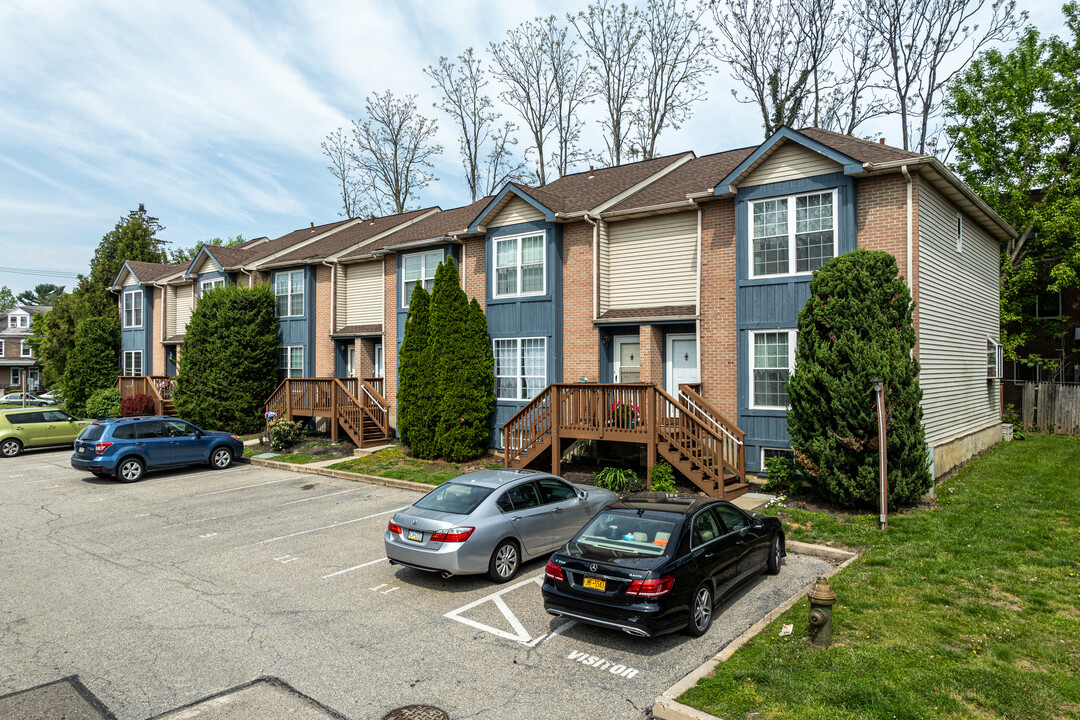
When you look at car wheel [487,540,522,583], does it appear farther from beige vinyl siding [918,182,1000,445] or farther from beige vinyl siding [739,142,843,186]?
beige vinyl siding [739,142,843,186]

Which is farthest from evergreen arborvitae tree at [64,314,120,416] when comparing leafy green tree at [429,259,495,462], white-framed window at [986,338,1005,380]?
white-framed window at [986,338,1005,380]

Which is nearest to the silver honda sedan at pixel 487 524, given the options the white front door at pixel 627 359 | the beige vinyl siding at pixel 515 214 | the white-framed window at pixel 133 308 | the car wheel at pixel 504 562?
the car wheel at pixel 504 562

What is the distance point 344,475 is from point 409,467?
69.8 inches

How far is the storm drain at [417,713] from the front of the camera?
5.58m

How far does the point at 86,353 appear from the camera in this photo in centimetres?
3538

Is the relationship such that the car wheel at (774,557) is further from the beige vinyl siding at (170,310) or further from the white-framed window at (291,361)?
the beige vinyl siding at (170,310)

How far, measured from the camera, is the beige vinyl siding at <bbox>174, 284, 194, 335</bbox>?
33.1 meters

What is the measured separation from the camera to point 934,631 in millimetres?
6980

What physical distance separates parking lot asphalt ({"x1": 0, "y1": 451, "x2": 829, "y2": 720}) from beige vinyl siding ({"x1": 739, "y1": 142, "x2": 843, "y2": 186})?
8.46 meters

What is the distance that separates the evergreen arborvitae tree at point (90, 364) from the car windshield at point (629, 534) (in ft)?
116

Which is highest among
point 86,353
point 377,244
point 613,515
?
point 377,244

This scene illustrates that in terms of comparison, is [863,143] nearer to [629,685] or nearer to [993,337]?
[993,337]

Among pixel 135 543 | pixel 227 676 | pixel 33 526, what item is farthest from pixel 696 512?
pixel 33 526

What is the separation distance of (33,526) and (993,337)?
25.8 meters
